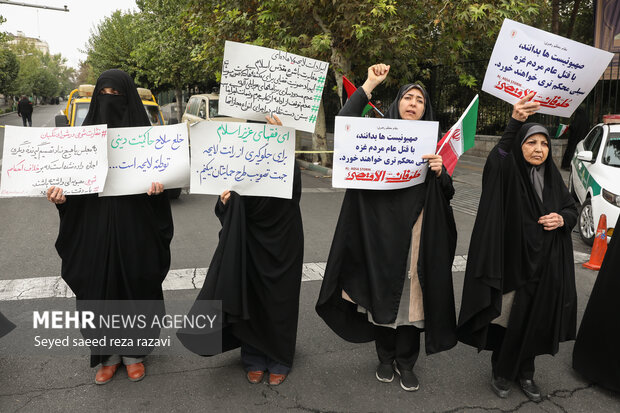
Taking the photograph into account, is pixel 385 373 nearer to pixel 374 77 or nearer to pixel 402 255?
pixel 402 255

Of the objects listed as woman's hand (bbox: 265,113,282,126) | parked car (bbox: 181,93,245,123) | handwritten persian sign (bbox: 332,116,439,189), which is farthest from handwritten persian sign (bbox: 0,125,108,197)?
parked car (bbox: 181,93,245,123)

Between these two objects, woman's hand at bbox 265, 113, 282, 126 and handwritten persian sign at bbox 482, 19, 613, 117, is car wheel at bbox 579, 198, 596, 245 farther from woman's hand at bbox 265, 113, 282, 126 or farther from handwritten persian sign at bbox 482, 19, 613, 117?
woman's hand at bbox 265, 113, 282, 126

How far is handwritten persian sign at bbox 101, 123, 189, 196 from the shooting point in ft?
10.3

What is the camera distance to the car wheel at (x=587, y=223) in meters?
6.66

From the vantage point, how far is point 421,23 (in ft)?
37.3

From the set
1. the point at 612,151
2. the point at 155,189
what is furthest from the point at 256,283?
the point at 612,151

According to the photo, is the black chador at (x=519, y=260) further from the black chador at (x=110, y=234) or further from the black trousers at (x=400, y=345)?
the black chador at (x=110, y=234)

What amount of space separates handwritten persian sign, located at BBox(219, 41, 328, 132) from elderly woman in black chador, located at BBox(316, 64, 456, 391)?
27 cm

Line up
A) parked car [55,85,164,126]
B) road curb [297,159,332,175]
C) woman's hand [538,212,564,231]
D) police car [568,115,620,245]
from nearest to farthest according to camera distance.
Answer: woman's hand [538,212,564,231] < police car [568,115,620,245] < parked car [55,85,164,126] < road curb [297,159,332,175]

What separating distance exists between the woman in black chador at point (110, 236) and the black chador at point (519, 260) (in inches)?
81.2

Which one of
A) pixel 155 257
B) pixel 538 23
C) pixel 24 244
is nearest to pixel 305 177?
pixel 24 244

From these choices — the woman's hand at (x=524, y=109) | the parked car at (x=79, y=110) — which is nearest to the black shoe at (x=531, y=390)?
the woman's hand at (x=524, y=109)

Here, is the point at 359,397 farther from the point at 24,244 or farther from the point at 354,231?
the point at 24,244

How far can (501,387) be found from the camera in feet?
10.3
